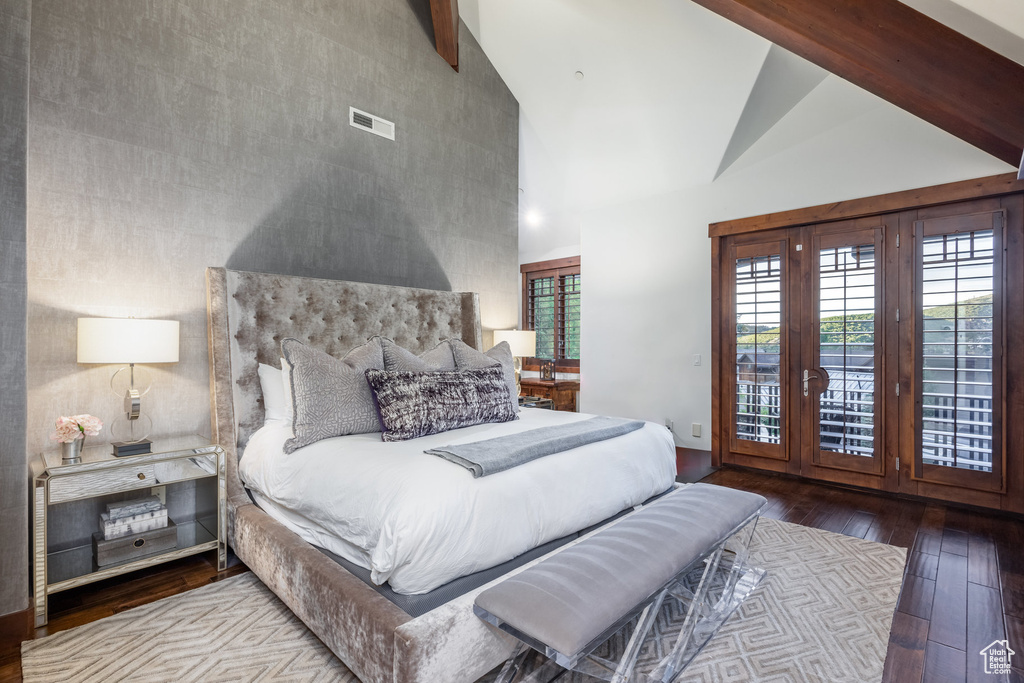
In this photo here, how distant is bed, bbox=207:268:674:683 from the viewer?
57.8 inches

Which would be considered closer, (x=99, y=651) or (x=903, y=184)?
(x=99, y=651)

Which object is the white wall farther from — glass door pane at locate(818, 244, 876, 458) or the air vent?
the air vent

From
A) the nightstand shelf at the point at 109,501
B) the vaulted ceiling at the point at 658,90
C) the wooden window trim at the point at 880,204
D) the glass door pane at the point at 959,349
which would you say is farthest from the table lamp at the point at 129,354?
the glass door pane at the point at 959,349

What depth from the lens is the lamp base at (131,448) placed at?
2211 millimetres

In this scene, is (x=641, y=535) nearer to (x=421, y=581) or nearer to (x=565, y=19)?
(x=421, y=581)

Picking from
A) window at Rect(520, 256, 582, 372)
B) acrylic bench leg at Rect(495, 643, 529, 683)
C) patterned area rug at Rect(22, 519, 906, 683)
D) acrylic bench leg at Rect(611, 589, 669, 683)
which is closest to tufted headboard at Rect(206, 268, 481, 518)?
patterned area rug at Rect(22, 519, 906, 683)

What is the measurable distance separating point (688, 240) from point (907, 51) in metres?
2.18

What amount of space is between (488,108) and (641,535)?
12.5 feet

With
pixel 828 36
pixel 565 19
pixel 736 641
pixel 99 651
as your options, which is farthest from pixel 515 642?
pixel 565 19

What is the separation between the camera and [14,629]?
1.89 meters

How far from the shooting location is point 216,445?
2420 mm

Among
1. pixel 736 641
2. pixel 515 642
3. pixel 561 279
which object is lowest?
pixel 736 641

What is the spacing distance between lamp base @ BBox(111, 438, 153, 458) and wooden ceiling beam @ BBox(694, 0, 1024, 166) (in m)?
3.68

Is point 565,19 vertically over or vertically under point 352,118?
over
